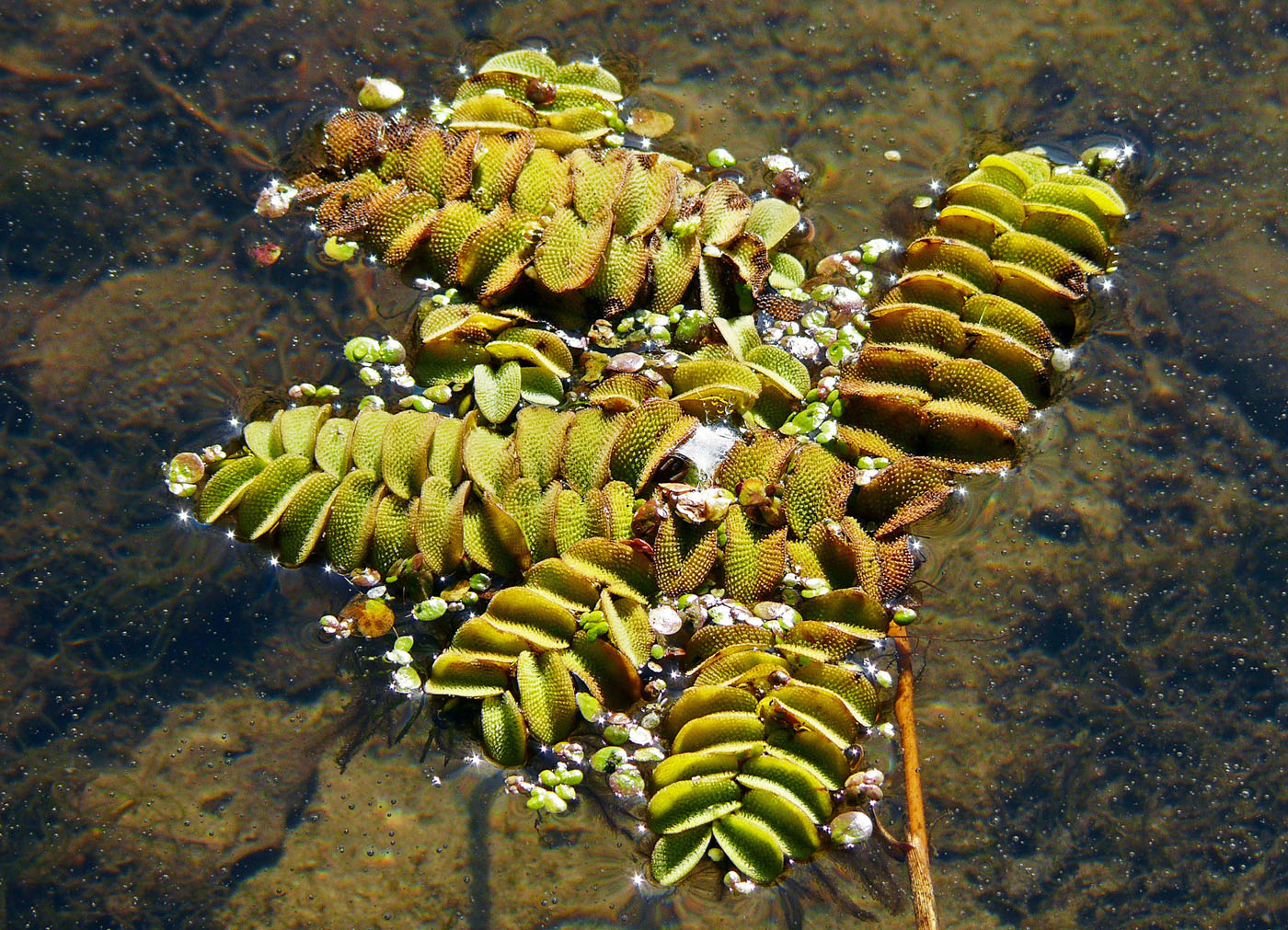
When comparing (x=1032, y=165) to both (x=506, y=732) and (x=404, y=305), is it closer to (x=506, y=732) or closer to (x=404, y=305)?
(x=404, y=305)

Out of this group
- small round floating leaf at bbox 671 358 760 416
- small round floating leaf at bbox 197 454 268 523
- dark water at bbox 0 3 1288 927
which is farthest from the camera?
small round floating leaf at bbox 671 358 760 416

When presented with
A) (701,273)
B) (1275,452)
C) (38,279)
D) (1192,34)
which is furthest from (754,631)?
(1192,34)

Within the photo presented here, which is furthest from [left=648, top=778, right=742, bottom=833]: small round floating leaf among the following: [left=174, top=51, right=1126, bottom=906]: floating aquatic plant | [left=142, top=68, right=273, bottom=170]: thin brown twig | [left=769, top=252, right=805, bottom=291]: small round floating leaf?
[left=142, top=68, right=273, bottom=170]: thin brown twig

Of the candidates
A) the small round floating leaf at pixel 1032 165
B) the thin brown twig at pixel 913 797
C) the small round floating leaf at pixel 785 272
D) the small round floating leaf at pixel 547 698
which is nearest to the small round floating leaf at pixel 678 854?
the small round floating leaf at pixel 547 698

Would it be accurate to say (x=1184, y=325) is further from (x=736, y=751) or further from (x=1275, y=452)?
(x=736, y=751)

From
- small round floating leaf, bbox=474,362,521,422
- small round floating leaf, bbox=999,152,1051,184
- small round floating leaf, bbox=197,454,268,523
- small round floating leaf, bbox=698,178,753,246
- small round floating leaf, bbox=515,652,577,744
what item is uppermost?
small round floating leaf, bbox=999,152,1051,184

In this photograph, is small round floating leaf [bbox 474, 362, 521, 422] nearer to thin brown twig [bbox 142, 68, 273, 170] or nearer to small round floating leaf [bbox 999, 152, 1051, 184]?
thin brown twig [bbox 142, 68, 273, 170]

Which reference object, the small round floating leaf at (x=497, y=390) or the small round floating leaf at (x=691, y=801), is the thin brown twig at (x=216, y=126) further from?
the small round floating leaf at (x=691, y=801)
